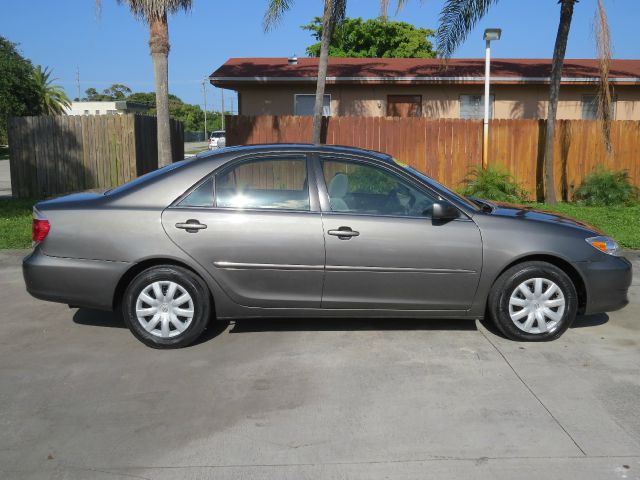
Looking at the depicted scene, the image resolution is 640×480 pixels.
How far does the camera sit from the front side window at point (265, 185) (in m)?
5.24

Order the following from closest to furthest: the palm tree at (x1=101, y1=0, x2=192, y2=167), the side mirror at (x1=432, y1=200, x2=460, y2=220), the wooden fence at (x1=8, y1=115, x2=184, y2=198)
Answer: the side mirror at (x1=432, y1=200, x2=460, y2=220) → the palm tree at (x1=101, y1=0, x2=192, y2=167) → the wooden fence at (x1=8, y1=115, x2=184, y2=198)

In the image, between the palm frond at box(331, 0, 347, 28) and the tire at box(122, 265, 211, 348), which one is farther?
the palm frond at box(331, 0, 347, 28)

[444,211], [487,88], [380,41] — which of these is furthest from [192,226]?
[380,41]

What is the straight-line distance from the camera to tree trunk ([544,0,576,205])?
12742 mm

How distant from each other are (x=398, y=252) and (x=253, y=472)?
2.28 m

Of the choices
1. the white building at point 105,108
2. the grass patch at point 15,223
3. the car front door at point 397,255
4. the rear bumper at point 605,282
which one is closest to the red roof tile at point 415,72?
the grass patch at point 15,223

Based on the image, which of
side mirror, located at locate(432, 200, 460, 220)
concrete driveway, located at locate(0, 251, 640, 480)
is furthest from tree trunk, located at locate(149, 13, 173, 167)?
side mirror, located at locate(432, 200, 460, 220)

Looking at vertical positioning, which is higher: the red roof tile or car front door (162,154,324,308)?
the red roof tile

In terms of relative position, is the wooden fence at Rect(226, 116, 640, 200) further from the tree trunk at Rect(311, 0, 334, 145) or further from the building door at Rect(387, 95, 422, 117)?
the building door at Rect(387, 95, 422, 117)

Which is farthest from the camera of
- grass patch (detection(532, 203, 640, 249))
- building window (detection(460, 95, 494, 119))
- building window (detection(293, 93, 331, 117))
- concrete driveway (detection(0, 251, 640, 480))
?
building window (detection(293, 93, 331, 117))

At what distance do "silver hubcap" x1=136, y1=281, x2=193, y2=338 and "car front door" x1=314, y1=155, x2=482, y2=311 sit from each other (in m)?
1.12

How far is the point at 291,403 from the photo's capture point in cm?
422

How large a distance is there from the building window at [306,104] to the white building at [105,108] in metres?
37.3

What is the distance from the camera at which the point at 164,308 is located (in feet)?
17.0
